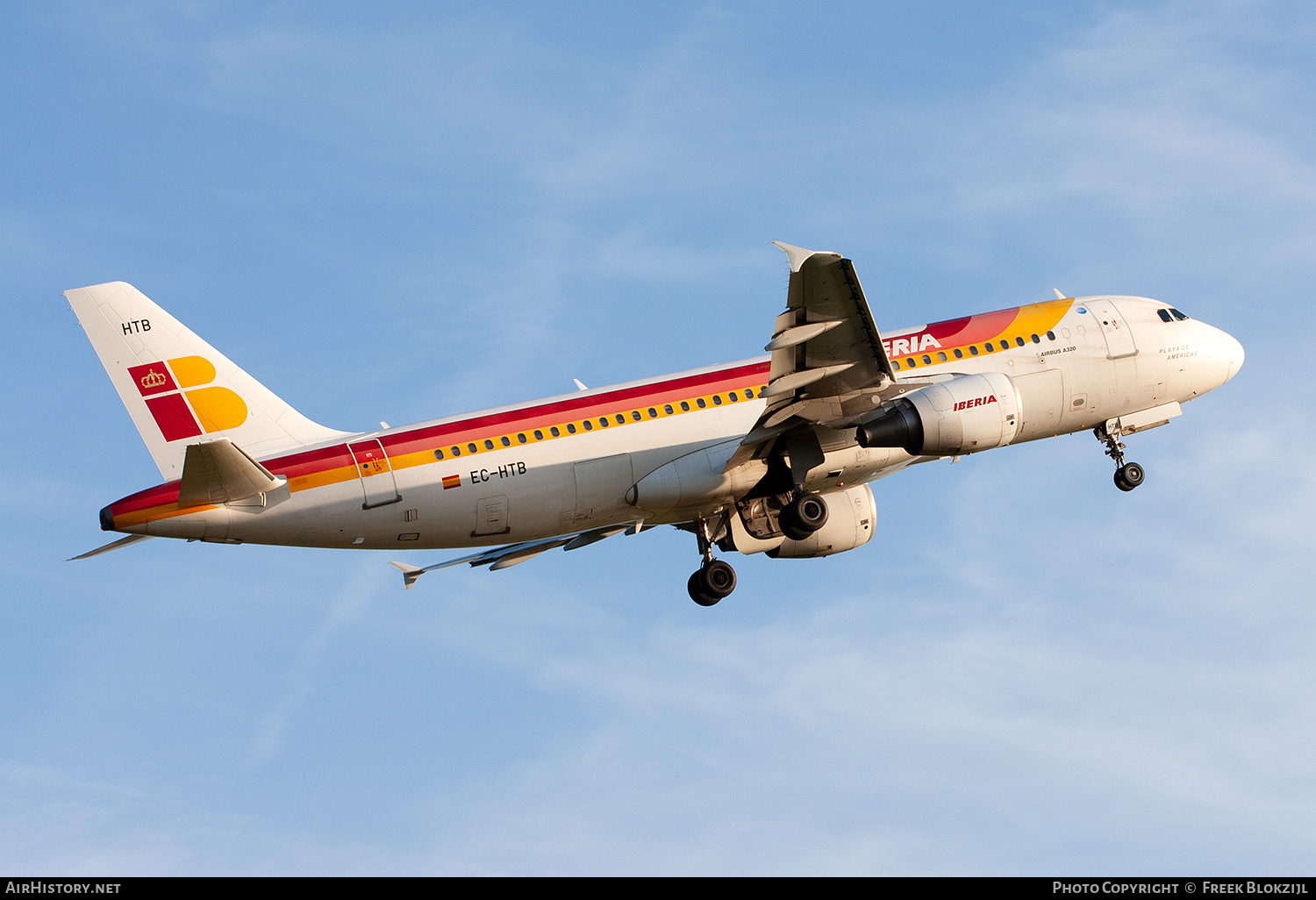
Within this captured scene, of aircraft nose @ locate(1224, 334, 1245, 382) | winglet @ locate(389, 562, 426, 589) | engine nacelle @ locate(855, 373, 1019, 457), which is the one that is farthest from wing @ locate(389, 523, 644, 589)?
aircraft nose @ locate(1224, 334, 1245, 382)

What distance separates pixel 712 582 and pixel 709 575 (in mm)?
196

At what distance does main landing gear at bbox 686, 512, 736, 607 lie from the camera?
1373 inches

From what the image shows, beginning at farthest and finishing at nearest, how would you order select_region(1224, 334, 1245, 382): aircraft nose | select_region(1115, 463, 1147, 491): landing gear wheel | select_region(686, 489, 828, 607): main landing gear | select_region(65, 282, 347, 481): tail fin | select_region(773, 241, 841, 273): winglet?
1. select_region(1224, 334, 1245, 382): aircraft nose
2. select_region(1115, 463, 1147, 491): landing gear wheel
3. select_region(686, 489, 828, 607): main landing gear
4. select_region(65, 282, 347, 481): tail fin
5. select_region(773, 241, 841, 273): winglet

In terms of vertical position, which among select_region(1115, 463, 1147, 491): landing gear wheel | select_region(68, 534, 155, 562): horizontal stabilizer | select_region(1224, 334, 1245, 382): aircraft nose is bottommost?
select_region(68, 534, 155, 562): horizontal stabilizer

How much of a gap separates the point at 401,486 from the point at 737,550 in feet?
29.9

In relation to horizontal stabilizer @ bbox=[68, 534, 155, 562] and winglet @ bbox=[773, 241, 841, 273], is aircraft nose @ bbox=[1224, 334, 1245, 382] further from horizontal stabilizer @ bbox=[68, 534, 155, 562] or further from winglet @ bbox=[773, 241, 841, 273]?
horizontal stabilizer @ bbox=[68, 534, 155, 562]

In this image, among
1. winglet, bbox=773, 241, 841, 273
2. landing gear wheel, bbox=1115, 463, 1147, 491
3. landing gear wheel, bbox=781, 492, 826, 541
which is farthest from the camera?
landing gear wheel, bbox=1115, 463, 1147, 491

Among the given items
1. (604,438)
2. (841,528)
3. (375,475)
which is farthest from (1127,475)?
(375,475)

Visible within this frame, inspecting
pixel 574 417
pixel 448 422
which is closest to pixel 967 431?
pixel 574 417

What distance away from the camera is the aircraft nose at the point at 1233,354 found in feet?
124

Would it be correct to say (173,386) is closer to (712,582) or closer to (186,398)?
(186,398)

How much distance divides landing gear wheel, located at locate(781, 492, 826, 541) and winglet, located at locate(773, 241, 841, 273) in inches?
259

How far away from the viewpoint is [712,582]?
34844 mm

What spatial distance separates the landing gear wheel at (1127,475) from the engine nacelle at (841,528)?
6.32m
